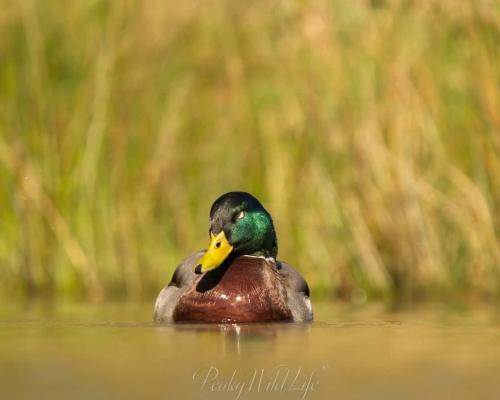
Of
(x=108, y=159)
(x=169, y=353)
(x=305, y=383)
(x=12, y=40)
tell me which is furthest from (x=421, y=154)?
(x=305, y=383)

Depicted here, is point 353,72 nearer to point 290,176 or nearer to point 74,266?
point 290,176

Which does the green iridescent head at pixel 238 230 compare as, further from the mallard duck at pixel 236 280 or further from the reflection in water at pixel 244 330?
the reflection in water at pixel 244 330

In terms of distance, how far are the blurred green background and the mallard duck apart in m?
1.32

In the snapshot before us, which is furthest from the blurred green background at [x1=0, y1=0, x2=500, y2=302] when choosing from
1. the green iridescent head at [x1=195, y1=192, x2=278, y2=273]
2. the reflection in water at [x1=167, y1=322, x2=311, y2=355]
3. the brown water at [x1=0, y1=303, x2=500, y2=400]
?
the reflection in water at [x1=167, y1=322, x2=311, y2=355]

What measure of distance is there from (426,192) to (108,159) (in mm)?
2043

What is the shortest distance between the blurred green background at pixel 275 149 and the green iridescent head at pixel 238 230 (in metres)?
1.29

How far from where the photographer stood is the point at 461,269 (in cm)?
918

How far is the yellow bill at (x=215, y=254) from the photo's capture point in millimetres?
7344

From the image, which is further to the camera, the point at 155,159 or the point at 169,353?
the point at 155,159

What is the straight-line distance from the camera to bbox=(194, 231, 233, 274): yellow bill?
734 cm

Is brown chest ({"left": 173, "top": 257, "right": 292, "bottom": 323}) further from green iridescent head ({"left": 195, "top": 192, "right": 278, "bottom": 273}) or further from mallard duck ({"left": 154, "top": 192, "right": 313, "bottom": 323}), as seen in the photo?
green iridescent head ({"left": 195, "top": 192, "right": 278, "bottom": 273})

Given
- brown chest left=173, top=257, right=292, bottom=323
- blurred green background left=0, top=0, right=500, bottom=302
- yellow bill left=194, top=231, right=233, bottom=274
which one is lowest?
brown chest left=173, top=257, right=292, bottom=323

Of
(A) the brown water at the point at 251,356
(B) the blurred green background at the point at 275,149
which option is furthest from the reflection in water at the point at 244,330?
(B) the blurred green background at the point at 275,149

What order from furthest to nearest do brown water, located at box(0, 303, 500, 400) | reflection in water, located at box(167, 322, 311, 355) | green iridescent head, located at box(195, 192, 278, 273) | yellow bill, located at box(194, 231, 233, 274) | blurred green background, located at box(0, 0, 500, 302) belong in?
blurred green background, located at box(0, 0, 500, 302) → green iridescent head, located at box(195, 192, 278, 273) → yellow bill, located at box(194, 231, 233, 274) → reflection in water, located at box(167, 322, 311, 355) → brown water, located at box(0, 303, 500, 400)
